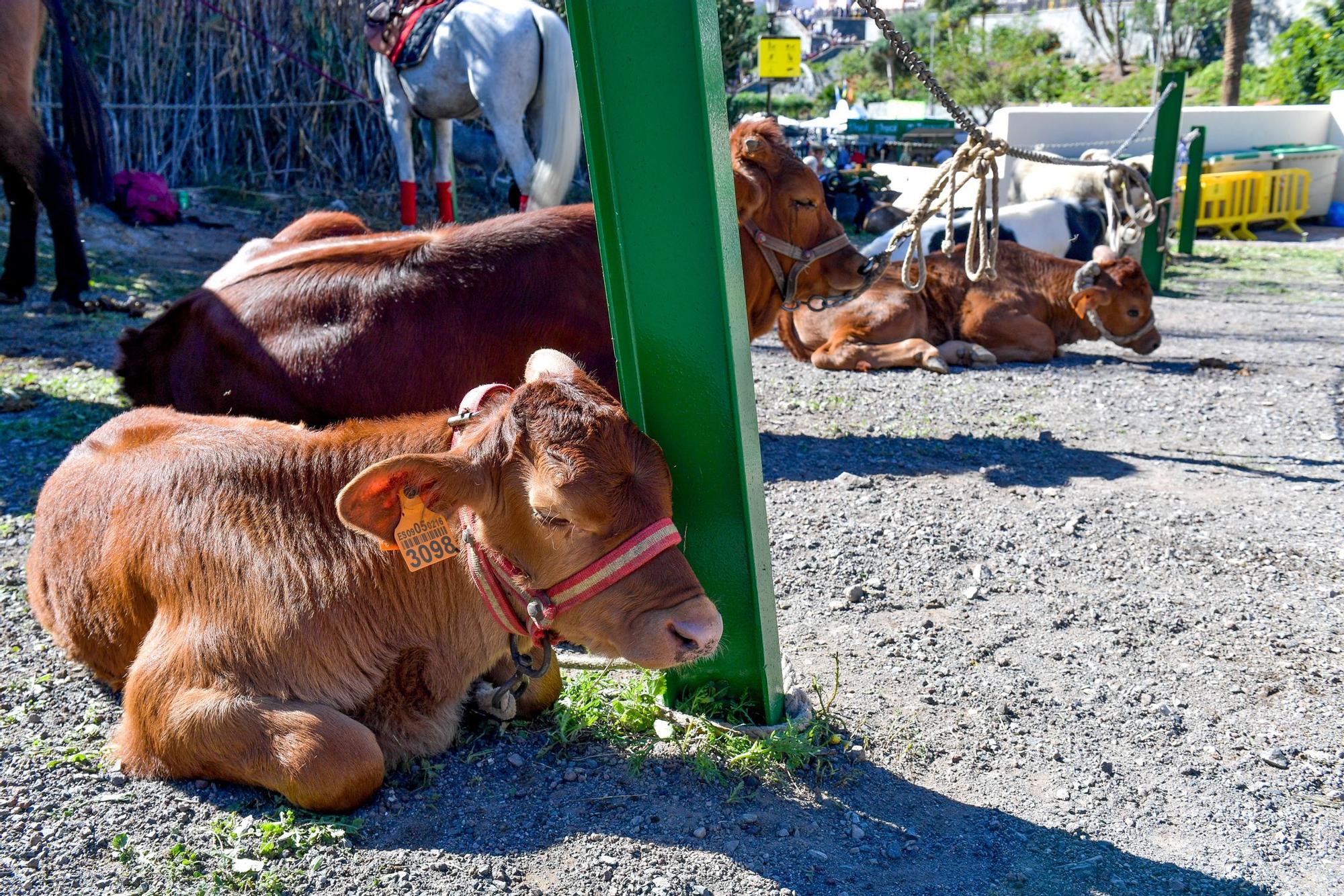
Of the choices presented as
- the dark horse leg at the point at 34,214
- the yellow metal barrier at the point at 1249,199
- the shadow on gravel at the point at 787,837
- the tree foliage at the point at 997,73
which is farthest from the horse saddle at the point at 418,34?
the tree foliage at the point at 997,73

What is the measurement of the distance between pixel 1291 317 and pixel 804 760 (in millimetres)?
9733

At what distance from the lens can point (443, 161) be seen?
11.1 m

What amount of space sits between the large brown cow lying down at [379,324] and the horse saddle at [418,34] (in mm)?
5470

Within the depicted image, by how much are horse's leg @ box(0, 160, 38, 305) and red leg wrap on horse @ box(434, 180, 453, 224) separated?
3189mm

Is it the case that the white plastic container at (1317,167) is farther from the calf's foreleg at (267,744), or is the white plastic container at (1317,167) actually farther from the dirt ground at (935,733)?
the calf's foreleg at (267,744)

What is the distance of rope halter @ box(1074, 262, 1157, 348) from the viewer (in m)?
9.24

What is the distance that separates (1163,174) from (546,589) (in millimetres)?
12090

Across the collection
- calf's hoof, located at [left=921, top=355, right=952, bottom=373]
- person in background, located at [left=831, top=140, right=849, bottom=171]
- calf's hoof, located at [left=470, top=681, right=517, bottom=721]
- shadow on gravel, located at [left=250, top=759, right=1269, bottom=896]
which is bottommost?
calf's hoof, located at [left=921, top=355, right=952, bottom=373]

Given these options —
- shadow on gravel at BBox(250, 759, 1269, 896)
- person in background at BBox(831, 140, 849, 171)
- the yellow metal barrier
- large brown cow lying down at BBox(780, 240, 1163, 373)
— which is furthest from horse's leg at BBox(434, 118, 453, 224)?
the yellow metal barrier

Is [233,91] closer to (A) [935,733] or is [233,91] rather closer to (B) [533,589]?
(B) [533,589]

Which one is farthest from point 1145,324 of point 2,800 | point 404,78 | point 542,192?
point 2,800

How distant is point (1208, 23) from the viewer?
44.5 metres

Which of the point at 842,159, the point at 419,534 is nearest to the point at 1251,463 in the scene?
the point at 419,534

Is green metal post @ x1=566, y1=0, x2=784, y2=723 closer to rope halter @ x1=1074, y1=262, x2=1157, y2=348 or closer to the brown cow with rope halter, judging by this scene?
rope halter @ x1=1074, y1=262, x2=1157, y2=348
